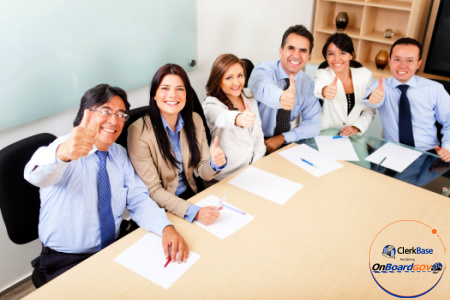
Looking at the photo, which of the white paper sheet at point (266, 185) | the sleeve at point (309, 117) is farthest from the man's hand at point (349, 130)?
the white paper sheet at point (266, 185)

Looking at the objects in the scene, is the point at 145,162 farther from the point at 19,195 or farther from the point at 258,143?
the point at 258,143

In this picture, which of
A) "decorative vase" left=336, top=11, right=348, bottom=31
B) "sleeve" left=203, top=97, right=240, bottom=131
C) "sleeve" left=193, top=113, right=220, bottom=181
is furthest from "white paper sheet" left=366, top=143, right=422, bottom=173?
"decorative vase" left=336, top=11, right=348, bottom=31

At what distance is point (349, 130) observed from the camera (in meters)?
2.38

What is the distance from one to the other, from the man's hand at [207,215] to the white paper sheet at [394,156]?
101cm

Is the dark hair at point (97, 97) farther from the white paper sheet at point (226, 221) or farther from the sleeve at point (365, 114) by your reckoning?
the sleeve at point (365, 114)

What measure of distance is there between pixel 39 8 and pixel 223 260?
1.42 meters

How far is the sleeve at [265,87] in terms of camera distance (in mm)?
2184

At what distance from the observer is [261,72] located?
2367 millimetres

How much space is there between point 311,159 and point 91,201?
1136 millimetres

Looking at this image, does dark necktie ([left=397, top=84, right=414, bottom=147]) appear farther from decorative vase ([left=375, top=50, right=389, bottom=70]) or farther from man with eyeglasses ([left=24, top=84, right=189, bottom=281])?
man with eyeglasses ([left=24, top=84, right=189, bottom=281])

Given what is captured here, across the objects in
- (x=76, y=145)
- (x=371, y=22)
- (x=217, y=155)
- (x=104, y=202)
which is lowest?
(x=104, y=202)

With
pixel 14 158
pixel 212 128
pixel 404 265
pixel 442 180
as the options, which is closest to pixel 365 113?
pixel 442 180

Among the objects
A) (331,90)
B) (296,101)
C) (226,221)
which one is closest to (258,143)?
(296,101)

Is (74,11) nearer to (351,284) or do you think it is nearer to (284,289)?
(284,289)
